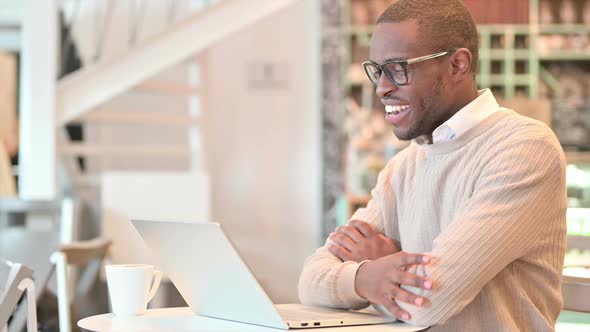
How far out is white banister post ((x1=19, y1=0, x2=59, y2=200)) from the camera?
5234 millimetres

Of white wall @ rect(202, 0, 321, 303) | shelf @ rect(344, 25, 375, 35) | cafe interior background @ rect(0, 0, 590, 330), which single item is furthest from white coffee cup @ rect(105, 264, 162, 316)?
shelf @ rect(344, 25, 375, 35)

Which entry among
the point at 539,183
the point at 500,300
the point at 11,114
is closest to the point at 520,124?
the point at 539,183

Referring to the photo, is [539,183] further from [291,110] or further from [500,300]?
[291,110]

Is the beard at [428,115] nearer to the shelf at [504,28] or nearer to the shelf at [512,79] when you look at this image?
the shelf at [504,28]

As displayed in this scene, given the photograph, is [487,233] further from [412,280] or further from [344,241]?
[344,241]

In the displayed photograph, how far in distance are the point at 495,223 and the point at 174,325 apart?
20.5 inches

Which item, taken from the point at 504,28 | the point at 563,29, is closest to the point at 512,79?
the point at 504,28

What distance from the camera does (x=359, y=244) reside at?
1.84 meters

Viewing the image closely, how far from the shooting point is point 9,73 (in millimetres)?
7086

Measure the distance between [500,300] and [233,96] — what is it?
5533 mm

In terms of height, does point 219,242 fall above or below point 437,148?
below

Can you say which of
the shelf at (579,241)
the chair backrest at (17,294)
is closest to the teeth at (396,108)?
the chair backrest at (17,294)

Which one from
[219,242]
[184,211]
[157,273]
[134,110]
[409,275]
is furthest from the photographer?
[134,110]

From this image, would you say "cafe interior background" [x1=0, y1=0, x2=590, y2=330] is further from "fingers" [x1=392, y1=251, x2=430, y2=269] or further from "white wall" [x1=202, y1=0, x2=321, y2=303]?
"fingers" [x1=392, y1=251, x2=430, y2=269]
